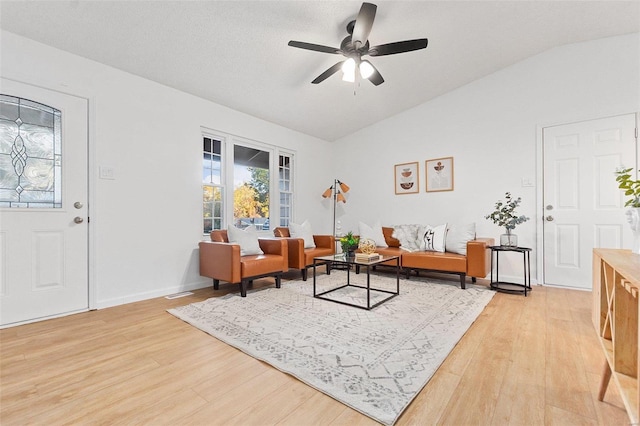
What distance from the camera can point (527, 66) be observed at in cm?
404

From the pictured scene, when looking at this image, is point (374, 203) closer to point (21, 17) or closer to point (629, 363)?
point (629, 363)

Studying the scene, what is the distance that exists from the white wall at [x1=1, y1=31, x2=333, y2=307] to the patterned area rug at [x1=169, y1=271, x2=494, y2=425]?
2.63ft

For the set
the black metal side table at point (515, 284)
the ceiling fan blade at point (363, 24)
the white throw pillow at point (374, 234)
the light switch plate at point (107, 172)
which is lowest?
the black metal side table at point (515, 284)

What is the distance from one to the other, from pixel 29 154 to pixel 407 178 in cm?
484

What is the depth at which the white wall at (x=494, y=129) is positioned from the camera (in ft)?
11.8

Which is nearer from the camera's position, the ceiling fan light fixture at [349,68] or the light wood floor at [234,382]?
the light wood floor at [234,382]

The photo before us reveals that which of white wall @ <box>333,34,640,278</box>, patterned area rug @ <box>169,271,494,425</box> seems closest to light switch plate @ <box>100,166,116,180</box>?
patterned area rug @ <box>169,271,494,425</box>

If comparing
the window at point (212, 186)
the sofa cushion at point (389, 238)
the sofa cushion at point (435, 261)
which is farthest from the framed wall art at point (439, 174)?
the window at point (212, 186)

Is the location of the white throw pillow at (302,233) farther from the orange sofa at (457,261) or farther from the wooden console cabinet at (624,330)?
the wooden console cabinet at (624,330)

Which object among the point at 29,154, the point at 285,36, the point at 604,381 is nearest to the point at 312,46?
A: the point at 285,36

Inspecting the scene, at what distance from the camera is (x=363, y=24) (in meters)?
2.45

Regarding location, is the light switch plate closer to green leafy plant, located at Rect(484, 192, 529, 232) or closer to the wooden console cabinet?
the wooden console cabinet

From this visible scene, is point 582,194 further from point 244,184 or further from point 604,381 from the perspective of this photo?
point 244,184

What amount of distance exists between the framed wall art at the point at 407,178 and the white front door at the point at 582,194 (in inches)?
68.8
